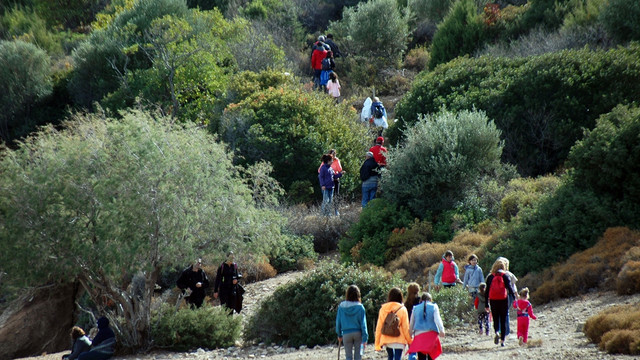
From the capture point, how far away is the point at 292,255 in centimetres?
2261

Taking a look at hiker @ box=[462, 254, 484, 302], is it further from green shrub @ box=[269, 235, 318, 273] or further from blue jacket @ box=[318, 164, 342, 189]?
blue jacket @ box=[318, 164, 342, 189]

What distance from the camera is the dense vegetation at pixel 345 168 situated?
51.4 ft

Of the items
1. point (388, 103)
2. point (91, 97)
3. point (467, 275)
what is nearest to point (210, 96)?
point (388, 103)

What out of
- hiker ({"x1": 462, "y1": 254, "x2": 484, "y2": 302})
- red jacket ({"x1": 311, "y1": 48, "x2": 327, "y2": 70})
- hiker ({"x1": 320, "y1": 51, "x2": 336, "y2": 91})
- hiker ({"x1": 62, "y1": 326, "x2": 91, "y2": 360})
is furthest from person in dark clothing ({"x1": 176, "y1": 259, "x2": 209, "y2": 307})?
red jacket ({"x1": 311, "y1": 48, "x2": 327, "y2": 70})

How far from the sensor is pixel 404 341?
1049cm

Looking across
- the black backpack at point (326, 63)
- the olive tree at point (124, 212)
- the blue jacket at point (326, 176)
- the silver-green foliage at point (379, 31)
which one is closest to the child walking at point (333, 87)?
the black backpack at point (326, 63)

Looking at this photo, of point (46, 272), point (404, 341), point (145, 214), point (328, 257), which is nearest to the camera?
point (404, 341)

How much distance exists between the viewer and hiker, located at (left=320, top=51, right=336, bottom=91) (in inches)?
1214

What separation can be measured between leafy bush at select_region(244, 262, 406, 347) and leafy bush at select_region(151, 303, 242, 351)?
1.83 ft

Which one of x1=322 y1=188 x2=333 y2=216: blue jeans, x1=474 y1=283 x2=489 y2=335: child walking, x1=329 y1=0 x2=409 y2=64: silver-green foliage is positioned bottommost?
x1=474 y1=283 x2=489 y2=335: child walking

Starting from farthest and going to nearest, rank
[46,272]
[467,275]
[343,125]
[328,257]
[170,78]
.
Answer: [170,78], [343,125], [328,257], [46,272], [467,275]

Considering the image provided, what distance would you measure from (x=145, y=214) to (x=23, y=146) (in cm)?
362

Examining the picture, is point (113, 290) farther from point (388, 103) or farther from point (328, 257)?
point (388, 103)

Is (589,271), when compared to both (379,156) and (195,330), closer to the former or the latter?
(195,330)
